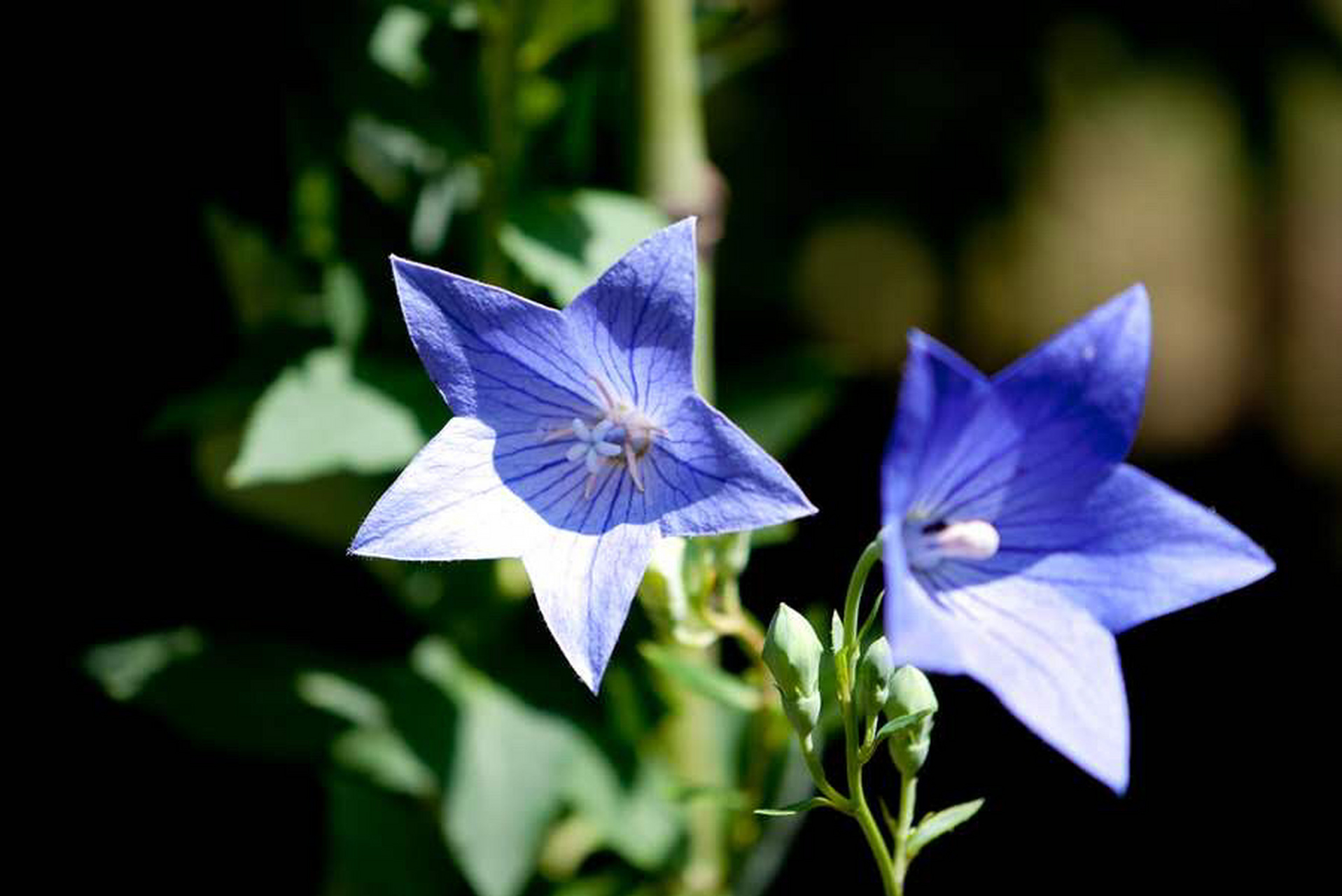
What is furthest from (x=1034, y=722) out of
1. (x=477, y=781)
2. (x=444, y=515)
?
(x=477, y=781)

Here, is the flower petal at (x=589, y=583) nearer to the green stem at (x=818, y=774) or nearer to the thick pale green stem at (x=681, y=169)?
the green stem at (x=818, y=774)

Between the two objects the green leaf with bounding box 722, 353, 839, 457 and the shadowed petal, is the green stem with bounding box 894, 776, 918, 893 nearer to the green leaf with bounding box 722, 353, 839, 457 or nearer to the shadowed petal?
the shadowed petal

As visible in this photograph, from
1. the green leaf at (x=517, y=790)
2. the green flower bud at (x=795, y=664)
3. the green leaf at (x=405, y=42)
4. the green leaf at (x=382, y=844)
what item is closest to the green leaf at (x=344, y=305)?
the green leaf at (x=405, y=42)

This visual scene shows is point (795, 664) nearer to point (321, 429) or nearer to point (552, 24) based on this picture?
point (321, 429)

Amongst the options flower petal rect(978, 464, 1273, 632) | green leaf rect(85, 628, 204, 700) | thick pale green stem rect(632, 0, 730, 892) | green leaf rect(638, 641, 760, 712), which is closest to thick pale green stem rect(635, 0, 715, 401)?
thick pale green stem rect(632, 0, 730, 892)

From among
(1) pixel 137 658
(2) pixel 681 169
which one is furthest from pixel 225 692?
(2) pixel 681 169
